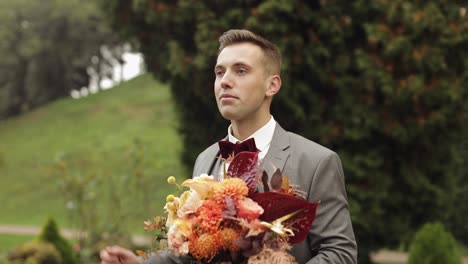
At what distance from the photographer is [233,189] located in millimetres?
2262

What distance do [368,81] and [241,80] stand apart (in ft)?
21.7

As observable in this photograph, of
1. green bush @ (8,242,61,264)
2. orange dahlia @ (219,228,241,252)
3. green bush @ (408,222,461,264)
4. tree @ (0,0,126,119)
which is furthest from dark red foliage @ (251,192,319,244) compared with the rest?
tree @ (0,0,126,119)

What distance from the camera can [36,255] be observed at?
1013 centimetres

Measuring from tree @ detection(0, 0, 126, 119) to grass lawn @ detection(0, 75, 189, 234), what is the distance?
336cm

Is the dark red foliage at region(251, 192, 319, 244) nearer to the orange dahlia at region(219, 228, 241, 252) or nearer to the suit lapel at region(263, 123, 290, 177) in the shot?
the orange dahlia at region(219, 228, 241, 252)

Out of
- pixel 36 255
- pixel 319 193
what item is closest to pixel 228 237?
pixel 319 193

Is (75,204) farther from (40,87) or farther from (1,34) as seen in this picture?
(40,87)

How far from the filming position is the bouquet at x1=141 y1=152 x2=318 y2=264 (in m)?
2.18

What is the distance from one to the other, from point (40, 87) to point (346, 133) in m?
34.0

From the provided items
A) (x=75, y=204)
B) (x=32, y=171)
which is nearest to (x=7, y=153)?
(x=32, y=171)

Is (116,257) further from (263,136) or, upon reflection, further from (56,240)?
(56,240)

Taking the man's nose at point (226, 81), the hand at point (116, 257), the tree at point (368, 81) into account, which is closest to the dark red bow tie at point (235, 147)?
the man's nose at point (226, 81)

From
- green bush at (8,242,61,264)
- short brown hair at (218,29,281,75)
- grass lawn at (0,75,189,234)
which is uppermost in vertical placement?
short brown hair at (218,29,281,75)

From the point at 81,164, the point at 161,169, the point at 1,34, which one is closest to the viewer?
the point at 161,169
